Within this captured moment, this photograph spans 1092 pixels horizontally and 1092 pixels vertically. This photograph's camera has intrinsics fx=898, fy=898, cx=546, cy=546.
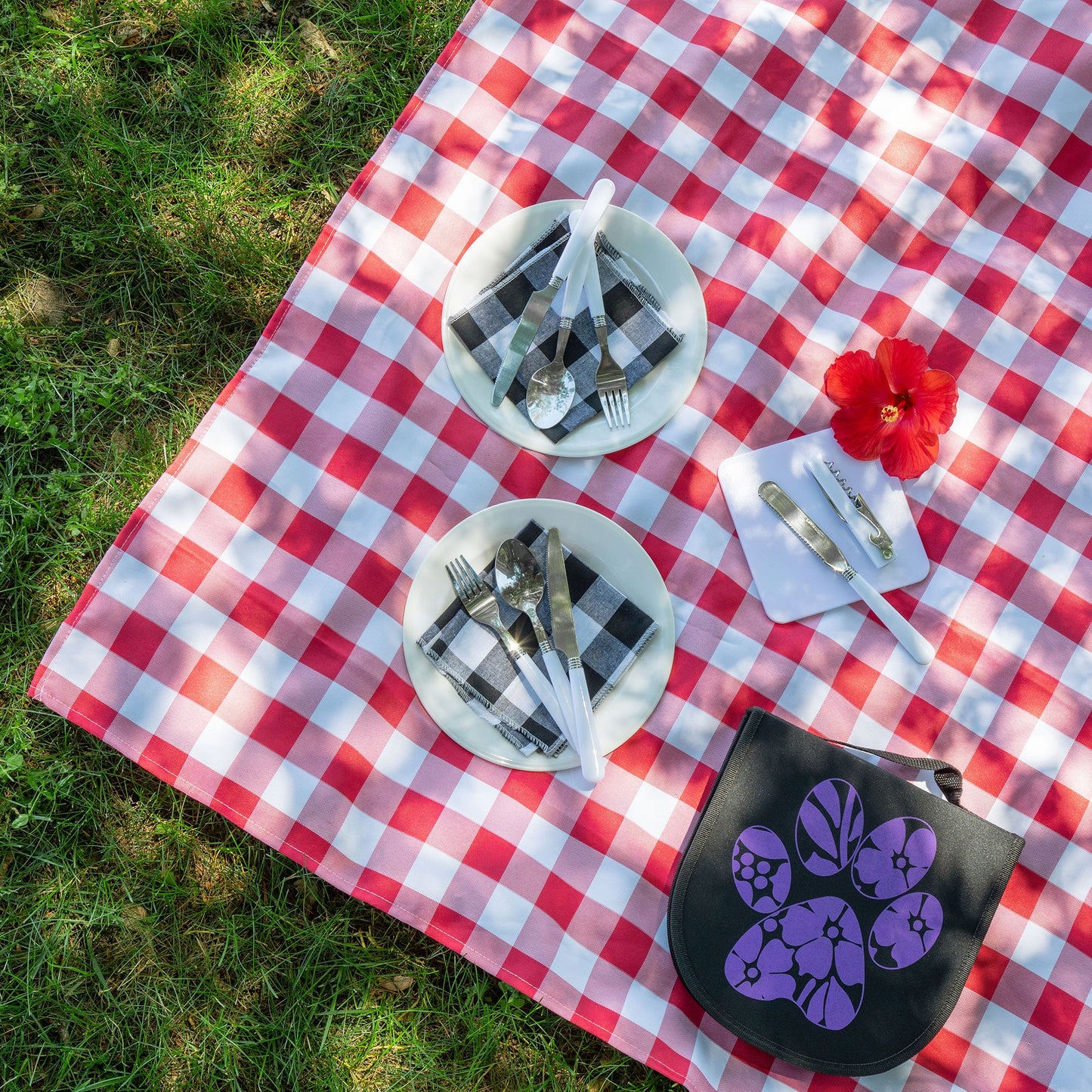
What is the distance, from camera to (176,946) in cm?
136

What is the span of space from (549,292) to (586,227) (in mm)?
99

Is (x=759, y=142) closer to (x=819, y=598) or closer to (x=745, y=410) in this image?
(x=745, y=410)

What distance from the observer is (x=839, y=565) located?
124 cm

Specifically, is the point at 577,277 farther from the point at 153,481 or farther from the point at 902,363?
the point at 153,481

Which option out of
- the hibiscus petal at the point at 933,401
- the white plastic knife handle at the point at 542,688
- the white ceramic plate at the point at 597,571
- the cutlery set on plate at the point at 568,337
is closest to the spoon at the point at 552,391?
the cutlery set on plate at the point at 568,337

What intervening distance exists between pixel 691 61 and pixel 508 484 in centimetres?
70

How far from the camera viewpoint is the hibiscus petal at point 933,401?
3.94 ft

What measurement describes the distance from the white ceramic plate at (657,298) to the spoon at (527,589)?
6.2 inches

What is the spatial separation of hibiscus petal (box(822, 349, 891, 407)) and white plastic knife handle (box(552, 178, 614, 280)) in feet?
1.26

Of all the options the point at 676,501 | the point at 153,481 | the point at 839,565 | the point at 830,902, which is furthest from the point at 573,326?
the point at 830,902

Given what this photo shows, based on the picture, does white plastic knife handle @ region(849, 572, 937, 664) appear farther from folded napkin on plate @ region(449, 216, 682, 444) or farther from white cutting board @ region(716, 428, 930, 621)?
folded napkin on plate @ region(449, 216, 682, 444)

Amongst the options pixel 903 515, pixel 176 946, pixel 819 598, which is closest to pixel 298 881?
pixel 176 946

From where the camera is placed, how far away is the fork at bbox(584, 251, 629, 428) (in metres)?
1.23

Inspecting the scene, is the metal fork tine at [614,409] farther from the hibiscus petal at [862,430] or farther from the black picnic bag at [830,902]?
the black picnic bag at [830,902]
